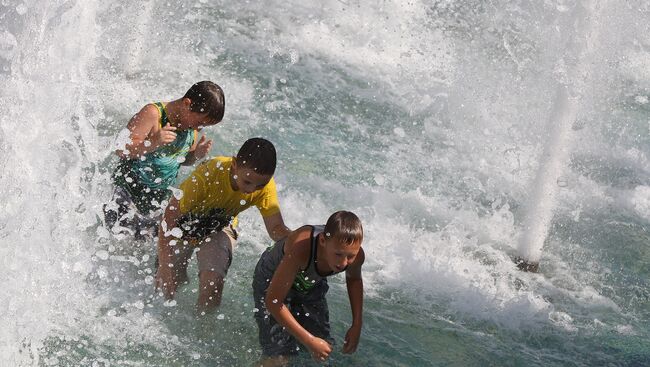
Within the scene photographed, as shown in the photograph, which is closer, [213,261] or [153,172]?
[213,261]

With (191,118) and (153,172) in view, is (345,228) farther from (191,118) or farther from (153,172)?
(153,172)

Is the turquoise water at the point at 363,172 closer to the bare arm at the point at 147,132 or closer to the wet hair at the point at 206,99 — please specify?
the bare arm at the point at 147,132

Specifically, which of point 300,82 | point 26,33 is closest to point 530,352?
point 26,33

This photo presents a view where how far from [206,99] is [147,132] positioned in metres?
0.41

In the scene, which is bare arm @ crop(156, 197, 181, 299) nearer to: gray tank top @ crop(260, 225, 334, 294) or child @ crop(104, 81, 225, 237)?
child @ crop(104, 81, 225, 237)

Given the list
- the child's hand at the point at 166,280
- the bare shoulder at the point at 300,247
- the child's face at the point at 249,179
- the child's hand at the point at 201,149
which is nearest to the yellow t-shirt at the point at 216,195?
the child's face at the point at 249,179

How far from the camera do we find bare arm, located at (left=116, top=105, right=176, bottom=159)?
5.21 meters

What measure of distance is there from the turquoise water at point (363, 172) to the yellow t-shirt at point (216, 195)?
2.40 ft

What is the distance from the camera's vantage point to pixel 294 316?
16.1 feet

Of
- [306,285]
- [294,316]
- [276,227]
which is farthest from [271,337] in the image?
[276,227]

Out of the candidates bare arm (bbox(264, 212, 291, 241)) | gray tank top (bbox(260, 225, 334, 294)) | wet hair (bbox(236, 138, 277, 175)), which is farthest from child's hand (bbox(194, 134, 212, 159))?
gray tank top (bbox(260, 225, 334, 294))

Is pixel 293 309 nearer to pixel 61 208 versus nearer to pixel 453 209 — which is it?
pixel 61 208

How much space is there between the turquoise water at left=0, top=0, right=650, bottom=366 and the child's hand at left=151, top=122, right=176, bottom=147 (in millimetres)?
491

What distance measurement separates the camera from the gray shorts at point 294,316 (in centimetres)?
489
